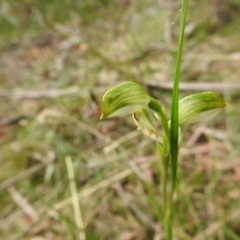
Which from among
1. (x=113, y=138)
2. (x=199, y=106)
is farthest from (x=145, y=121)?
(x=113, y=138)

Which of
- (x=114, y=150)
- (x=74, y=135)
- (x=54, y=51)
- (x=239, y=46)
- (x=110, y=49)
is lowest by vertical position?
(x=114, y=150)

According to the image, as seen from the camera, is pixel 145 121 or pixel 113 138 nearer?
pixel 145 121

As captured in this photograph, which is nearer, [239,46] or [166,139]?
[166,139]

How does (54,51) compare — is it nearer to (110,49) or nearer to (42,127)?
(110,49)

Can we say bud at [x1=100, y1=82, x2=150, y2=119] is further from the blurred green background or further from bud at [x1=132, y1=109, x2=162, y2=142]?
the blurred green background

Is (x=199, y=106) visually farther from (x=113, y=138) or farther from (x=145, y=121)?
(x=113, y=138)

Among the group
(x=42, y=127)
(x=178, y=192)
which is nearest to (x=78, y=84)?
(x=42, y=127)

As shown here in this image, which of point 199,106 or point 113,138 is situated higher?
point 113,138
